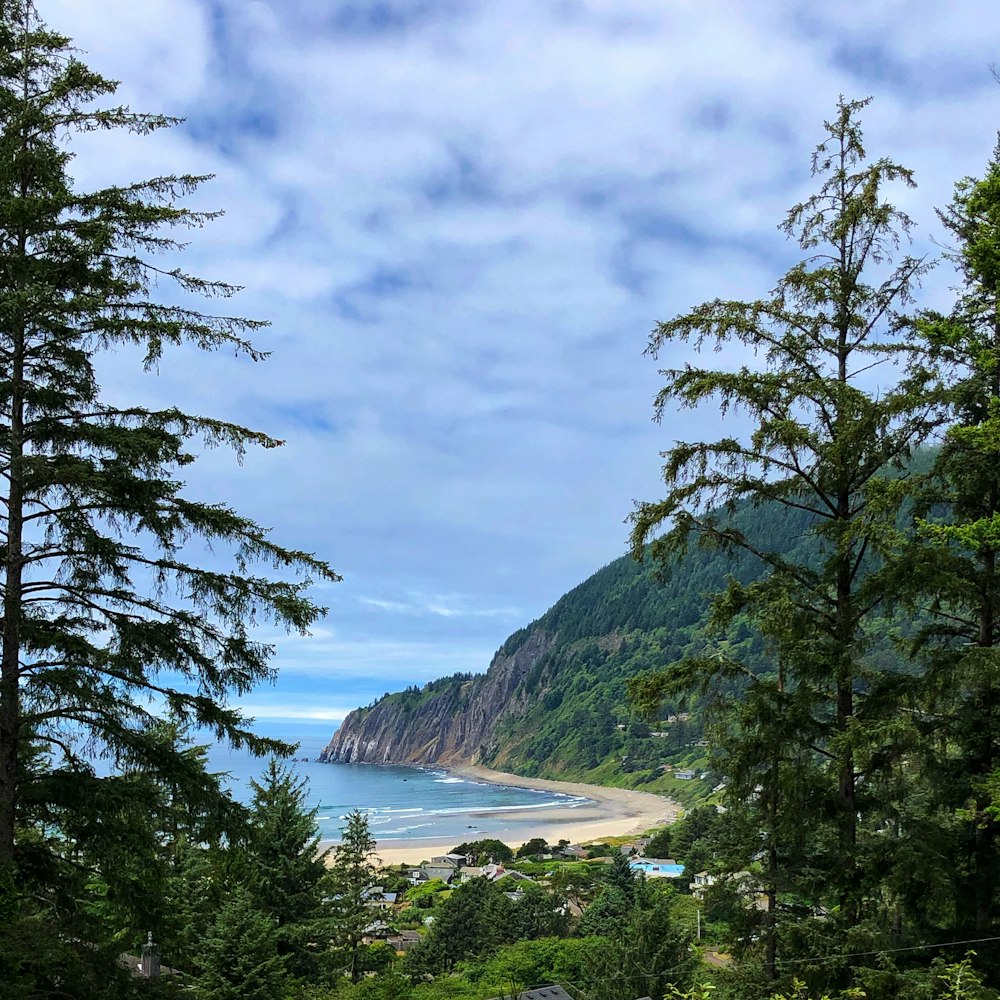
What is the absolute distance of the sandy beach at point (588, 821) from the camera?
90.4 meters

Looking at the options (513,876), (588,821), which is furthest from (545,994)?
(588,821)

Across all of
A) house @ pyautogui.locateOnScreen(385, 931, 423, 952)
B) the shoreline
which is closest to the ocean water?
the shoreline

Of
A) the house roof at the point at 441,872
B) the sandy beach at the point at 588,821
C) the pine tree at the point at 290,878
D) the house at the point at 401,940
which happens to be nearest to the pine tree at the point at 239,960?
the pine tree at the point at 290,878

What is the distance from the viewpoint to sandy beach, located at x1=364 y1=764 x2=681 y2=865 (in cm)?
9044

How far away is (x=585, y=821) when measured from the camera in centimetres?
11925

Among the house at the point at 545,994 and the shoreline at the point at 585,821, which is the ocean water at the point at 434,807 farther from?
the house at the point at 545,994

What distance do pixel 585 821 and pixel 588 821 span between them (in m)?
0.43

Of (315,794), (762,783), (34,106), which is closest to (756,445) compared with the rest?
(762,783)

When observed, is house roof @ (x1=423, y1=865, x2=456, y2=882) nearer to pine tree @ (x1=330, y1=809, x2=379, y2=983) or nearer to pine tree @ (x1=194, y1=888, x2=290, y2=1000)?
pine tree @ (x1=330, y1=809, x2=379, y2=983)

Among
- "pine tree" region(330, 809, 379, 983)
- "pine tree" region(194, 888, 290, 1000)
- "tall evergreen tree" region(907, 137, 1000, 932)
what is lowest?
"pine tree" region(330, 809, 379, 983)

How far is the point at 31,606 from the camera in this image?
810cm

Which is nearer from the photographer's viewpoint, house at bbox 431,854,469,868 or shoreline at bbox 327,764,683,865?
house at bbox 431,854,469,868

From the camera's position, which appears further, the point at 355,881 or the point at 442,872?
the point at 442,872

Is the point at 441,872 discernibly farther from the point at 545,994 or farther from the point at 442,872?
the point at 545,994
